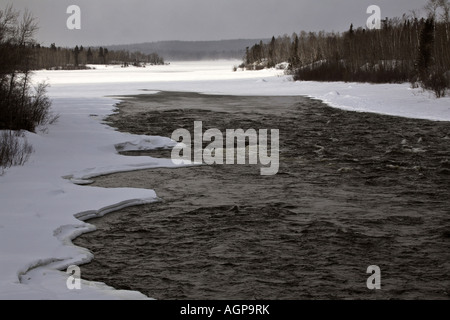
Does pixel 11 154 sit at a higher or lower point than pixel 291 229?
higher

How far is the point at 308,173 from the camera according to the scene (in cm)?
1208

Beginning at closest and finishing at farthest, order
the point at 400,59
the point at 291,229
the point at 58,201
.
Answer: the point at 291,229
the point at 58,201
the point at 400,59

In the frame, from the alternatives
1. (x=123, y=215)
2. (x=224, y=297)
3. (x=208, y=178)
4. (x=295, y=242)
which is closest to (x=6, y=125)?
Answer: (x=208, y=178)

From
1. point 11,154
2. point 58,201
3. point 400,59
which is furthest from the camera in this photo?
point 400,59

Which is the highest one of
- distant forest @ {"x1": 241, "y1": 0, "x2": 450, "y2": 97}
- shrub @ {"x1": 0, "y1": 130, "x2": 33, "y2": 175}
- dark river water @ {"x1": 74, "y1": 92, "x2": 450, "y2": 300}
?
distant forest @ {"x1": 241, "y1": 0, "x2": 450, "y2": 97}

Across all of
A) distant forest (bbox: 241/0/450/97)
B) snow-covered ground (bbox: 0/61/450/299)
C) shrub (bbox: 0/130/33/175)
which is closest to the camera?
snow-covered ground (bbox: 0/61/450/299)

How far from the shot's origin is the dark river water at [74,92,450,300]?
6043mm

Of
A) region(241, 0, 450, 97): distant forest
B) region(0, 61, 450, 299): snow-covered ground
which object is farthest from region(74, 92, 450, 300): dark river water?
region(241, 0, 450, 97): distant forest

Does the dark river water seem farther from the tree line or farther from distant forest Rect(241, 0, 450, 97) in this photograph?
distant forest Rect(241, 0, 450, 97)

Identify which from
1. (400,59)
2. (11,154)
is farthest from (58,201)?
(400,59)

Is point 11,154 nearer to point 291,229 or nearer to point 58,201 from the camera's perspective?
point 58,201

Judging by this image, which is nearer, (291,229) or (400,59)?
(291,229)

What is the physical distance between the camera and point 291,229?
7965mm

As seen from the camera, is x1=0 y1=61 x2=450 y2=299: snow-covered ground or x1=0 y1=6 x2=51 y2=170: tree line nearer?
x1=0 y1=61 x2=450 y2=299: snow-covered ground
